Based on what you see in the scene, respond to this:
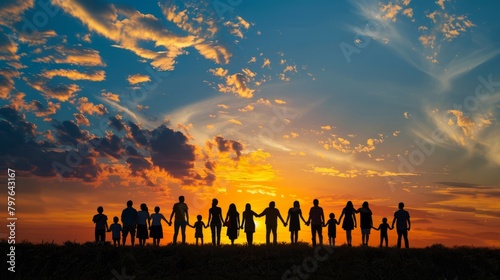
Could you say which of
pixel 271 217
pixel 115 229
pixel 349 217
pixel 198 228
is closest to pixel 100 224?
pixel 115 229

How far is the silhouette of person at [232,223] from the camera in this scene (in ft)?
110

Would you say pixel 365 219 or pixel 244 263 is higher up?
pixel 365 219

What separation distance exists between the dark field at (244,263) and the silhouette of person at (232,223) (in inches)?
55.8

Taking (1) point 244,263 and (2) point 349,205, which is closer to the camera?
(1) point 244,263

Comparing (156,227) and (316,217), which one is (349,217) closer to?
(316,217)

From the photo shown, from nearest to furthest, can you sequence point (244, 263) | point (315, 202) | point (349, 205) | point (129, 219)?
point (244, 263) → point (129, 219) → point (315, 202) → point (349, 205)

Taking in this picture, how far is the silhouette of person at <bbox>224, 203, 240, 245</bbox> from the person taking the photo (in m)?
33.5

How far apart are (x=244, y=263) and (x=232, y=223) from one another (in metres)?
3.93

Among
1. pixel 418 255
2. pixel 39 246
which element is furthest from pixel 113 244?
pixel 418 255

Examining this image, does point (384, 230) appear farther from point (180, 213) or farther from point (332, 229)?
point (180, 213)

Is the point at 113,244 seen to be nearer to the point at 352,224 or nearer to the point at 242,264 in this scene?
the point at 242,264

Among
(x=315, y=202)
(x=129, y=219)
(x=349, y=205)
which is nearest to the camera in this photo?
(x=129, y=219)

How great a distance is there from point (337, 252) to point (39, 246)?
16574 millimetres

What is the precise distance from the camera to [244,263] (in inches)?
1183
